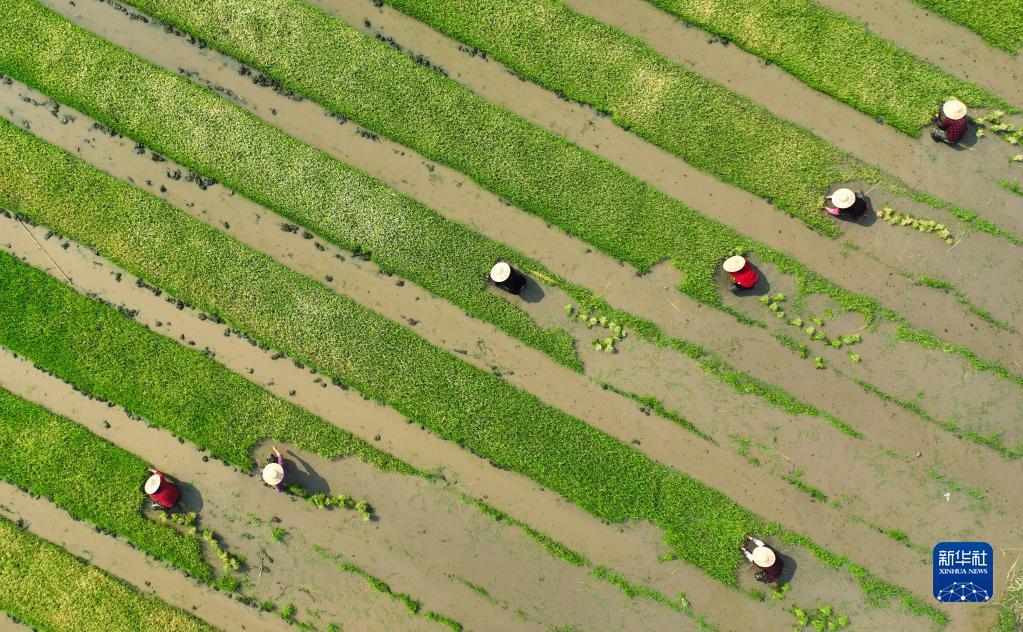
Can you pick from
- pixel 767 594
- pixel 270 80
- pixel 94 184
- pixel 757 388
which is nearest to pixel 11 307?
pixel 94 184

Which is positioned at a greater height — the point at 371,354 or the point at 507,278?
the point at 507,278

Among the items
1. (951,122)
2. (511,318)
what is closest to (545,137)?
(511,318)

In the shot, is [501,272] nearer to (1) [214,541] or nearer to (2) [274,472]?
(2) [274,472]

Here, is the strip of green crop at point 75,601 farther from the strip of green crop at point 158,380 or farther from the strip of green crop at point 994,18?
the strip of green crop at point 994,18

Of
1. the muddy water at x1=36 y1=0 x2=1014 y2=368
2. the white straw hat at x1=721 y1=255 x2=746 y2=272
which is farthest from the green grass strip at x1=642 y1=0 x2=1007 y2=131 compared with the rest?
the white straw hat at x1=721 y1=255 x2=746 y2=272

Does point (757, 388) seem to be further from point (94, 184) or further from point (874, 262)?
point (94, 184)
